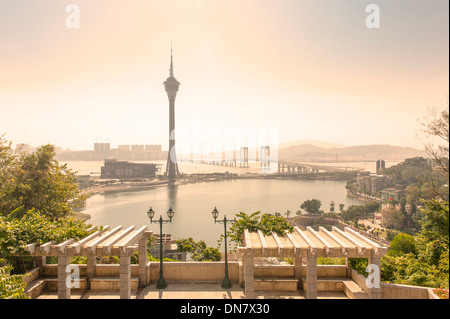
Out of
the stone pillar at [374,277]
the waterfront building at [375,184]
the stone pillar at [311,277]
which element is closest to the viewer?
the stone pillar at [374,277]

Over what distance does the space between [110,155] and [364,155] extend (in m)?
110

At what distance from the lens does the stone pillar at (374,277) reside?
168 inches

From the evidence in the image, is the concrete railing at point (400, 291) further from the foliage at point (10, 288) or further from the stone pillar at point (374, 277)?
the foliage at point (10, 288)

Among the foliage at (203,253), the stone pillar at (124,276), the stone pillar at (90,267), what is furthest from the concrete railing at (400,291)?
the foliage at (203,253)

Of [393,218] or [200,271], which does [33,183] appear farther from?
[393,218]

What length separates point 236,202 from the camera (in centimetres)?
5191

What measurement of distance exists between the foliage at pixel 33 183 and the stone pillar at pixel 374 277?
26.8ft

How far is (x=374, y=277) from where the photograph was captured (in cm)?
429

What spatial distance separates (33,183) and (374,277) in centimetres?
870

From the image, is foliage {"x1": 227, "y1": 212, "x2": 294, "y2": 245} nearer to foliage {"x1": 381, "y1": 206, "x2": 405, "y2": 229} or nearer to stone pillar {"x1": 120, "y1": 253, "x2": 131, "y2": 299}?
stone pillar {"x1": 120, "y1": 253, "x2": 131, "y2": 299}
